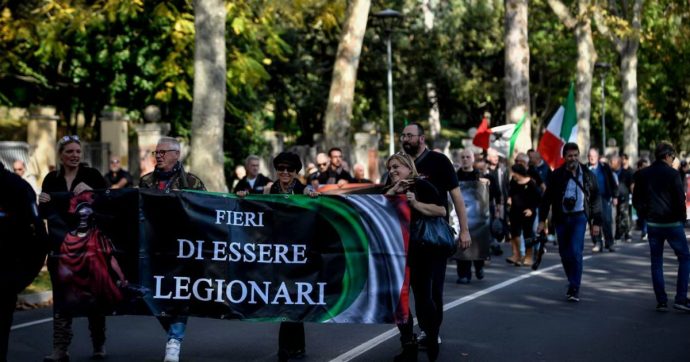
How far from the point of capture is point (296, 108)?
4359cm

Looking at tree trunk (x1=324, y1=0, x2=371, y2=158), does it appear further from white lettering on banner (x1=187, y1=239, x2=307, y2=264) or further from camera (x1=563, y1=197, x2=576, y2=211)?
white lettering on banner (x1=187, y1=239, x2=307, y2=264)

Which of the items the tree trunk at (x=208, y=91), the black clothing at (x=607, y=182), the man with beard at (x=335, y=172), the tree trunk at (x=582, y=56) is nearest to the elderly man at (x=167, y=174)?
the man with beard at (x=335, y=172)

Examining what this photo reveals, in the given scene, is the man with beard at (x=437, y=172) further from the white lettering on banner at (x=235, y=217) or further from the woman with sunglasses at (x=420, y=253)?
the white lettering on banner at (x=235, y=217)

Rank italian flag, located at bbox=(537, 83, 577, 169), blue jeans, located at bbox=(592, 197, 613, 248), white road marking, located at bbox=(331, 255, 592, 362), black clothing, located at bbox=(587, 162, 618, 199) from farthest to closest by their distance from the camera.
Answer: italian flag, located at bbox=(537, 83, 577, 169), blue jeans, located at bbox=(592, 197, 613, 248), black clothing, located at bbox=(587, 162, 618, 199), white road marking, located at bbox=(331, 255, 592, 362)

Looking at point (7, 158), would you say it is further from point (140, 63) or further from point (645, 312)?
point (645, 312)

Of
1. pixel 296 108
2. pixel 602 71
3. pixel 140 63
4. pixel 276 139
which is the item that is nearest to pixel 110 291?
pixel 140 63

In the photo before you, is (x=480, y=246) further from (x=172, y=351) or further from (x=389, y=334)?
(x=172, y=351)

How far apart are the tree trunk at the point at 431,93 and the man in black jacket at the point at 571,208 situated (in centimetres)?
3335

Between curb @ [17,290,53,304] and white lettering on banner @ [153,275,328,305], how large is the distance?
5.45 meters

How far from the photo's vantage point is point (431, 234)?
903cm

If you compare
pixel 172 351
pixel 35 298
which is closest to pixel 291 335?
pixel 172 351

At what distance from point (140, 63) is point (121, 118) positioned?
2417 millimetres

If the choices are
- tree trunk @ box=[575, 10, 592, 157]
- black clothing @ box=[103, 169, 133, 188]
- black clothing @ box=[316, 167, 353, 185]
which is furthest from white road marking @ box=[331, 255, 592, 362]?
tree trunk @ box=[575, 10, 592, 157]

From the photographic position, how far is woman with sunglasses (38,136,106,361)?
887cm
